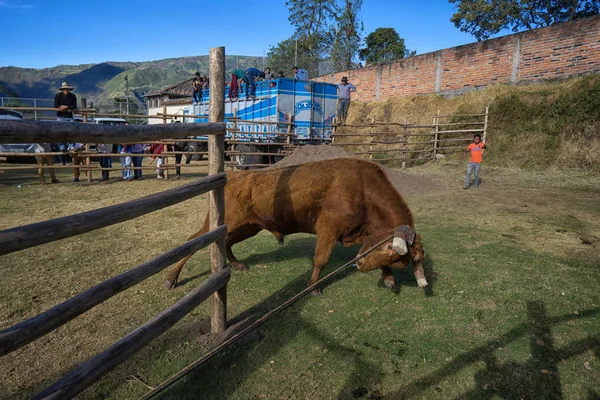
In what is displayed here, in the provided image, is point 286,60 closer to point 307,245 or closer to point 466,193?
point 466,193

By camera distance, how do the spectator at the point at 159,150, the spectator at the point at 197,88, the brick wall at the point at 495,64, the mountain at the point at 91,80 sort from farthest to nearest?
the mountain at the point at 91,80 < the spectator at the point at 197,88 < the brick wall at the point at 495,64 < the spectator at the point at 159,150

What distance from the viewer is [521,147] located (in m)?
13.5

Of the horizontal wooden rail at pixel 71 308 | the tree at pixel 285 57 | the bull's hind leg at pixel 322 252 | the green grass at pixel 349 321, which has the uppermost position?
the tree at pixel 285 57

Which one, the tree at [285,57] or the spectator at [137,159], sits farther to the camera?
the tree at [285,57]

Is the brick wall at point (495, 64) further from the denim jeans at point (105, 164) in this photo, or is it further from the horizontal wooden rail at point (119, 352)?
the horizontal wooden rail at point (119, 352)

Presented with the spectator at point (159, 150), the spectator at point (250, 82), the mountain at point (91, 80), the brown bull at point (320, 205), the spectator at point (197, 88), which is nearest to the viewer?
the brown bull at point (320, 205)

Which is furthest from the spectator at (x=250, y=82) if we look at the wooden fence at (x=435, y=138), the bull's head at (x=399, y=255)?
the bull's head at (x=399, y=255)

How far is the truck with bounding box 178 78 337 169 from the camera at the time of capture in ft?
42.9

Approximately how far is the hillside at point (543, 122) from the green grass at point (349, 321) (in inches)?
283

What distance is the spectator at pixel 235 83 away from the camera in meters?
13.8

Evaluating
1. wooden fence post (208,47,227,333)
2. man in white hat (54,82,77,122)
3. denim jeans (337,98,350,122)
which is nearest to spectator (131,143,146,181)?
man in white hat (54,82,77,122)

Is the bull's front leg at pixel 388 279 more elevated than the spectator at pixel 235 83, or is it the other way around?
the spectator at pixel 235 83

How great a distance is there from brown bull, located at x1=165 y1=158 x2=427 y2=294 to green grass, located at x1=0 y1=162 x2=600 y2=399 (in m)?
0.59

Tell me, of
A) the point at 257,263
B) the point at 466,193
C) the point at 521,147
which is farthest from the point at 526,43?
the point at 257,263
